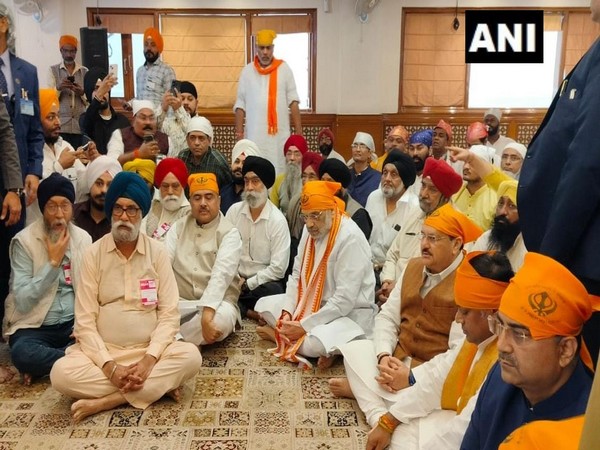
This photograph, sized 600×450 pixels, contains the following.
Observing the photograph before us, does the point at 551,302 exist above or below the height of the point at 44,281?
above

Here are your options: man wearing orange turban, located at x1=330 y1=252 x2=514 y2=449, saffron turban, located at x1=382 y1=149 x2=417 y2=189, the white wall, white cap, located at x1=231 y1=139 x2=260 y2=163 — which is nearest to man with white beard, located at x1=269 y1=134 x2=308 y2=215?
white cap, located at x1=231 y1=139 x2=260 y2=163

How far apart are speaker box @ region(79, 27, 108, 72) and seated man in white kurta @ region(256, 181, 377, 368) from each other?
3.86 m

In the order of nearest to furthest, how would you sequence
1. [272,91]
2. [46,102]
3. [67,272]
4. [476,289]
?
[476,289] < [67,272] < [46,102] < [272,91]

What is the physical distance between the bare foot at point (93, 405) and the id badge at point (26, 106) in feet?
5.28

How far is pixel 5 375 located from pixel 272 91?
3.73m

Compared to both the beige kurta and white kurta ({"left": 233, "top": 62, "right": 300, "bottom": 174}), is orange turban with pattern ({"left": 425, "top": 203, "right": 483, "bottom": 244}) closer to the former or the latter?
the beige kurta

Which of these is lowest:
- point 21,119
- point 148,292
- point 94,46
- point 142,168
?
point 148,292

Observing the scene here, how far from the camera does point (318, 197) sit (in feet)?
10.8

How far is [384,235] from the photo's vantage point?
13.7ft

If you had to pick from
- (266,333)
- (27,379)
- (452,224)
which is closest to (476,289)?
(452,224)

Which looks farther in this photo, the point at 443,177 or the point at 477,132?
the point at 477,132

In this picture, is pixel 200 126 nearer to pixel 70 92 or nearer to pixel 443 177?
pixel 70 92

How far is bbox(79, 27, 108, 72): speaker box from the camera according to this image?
6.17m

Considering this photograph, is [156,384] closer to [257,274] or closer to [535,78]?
[257,274]
